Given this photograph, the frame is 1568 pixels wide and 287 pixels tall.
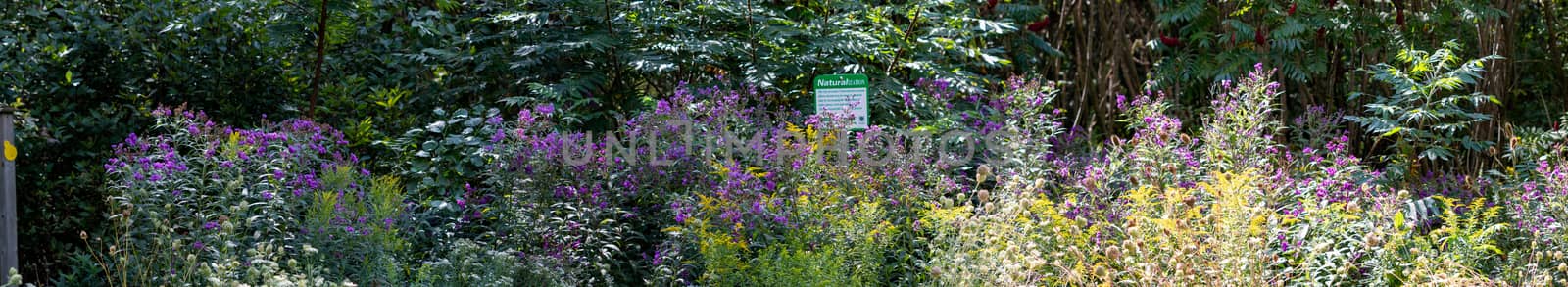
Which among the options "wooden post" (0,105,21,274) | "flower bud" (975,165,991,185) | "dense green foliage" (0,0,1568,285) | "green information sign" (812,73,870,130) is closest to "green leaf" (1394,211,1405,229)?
"dense green foliage" (0,0,1568,285)

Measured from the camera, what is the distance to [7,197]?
3191 mm

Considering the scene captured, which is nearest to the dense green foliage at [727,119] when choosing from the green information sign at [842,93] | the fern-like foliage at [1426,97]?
the fern-like foliage at [1426,97]

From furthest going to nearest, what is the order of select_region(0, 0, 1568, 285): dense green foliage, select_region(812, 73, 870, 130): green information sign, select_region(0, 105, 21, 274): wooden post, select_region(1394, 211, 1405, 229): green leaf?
select_region(812, 73, 870, 130): green information sign
select_region(0, 0, 1568, 285): dense green foliage
select_region(1394, 211, 1405, 229): green leaf
select_region(0, 105, 21, 274): wooden post

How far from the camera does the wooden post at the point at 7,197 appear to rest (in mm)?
3166

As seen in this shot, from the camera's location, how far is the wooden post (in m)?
3.17

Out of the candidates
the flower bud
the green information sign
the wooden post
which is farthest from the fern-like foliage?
the wooden post

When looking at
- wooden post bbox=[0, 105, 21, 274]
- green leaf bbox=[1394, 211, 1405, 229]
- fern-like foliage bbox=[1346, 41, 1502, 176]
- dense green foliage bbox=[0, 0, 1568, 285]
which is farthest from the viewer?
fern-like foliage bbox=[1346, 41, 1502, 176]

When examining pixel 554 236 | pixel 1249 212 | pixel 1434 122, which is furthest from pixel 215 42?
pixel 1434 122

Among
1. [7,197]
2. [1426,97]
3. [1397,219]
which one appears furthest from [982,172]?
[1426,97]

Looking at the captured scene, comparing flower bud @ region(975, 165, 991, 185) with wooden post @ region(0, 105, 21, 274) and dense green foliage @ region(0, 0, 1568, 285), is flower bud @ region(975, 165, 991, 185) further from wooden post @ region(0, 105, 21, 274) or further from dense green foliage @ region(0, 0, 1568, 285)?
wooden post @ region(0, 105, 21, 274)

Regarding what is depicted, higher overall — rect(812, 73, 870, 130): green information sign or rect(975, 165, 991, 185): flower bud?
rect(812, 73, 870, 130): green information sign

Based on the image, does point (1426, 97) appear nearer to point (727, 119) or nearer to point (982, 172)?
point (982, 172)

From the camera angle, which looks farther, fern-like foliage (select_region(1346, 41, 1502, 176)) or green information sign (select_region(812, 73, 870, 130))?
fern-like foliage (select_region(1346, 41, 1502, 176))

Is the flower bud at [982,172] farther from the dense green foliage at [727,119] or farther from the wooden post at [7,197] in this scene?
the wooden post at [7,197]
